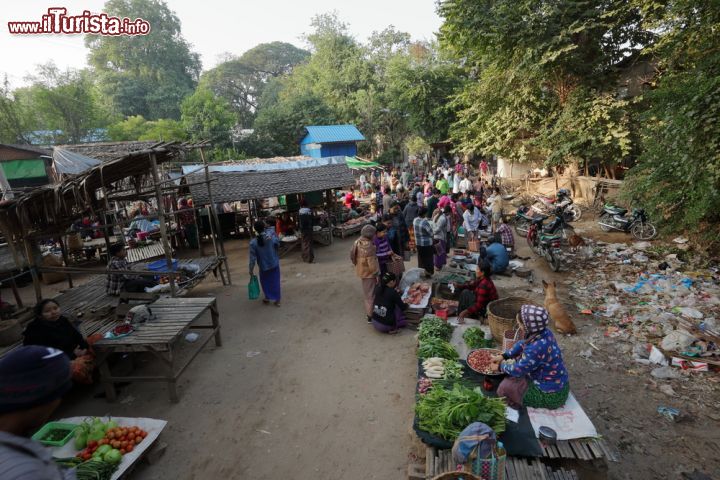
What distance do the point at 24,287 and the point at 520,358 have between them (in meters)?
13.4

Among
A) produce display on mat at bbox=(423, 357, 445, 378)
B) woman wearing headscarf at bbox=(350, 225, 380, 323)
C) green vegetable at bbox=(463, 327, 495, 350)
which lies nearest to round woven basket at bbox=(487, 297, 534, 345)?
green vegetable at bbox=(463, 327, 495, 350)

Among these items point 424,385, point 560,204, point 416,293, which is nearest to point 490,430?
point 424,385

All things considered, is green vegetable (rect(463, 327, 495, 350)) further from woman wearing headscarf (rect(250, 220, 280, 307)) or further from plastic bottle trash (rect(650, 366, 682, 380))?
woman wearing headscarf (rect(250, 220, 280, 307))

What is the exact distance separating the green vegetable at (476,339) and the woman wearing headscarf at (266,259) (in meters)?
4.15

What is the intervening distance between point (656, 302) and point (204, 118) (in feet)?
91.5

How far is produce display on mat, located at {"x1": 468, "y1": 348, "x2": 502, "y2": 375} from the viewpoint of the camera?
453cm

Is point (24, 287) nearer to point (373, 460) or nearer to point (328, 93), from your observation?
point (373, 460)

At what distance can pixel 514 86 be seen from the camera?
1638 centimetres

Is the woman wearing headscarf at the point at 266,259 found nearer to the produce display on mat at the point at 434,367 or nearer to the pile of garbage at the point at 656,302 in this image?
the produce display on mat at the point at 434,367

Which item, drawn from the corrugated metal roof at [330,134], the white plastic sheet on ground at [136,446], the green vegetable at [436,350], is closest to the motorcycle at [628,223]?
the green vegetable at [436,350]

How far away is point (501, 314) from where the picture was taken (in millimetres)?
5891

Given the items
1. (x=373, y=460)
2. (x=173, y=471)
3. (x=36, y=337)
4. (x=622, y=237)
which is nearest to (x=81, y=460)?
(x=173, y=471)

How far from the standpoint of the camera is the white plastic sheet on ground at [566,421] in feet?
11.3

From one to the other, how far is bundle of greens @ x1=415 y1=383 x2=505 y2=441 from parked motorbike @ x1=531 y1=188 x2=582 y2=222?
32.0 feet
